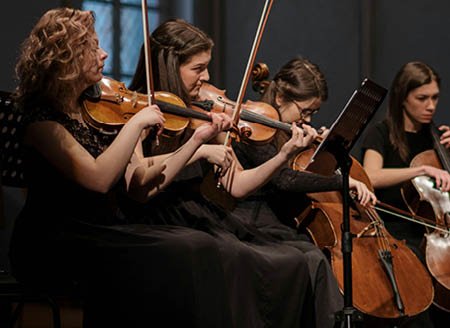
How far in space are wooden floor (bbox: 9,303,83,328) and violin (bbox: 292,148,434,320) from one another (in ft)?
3.40

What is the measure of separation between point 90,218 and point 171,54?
771 millimetres

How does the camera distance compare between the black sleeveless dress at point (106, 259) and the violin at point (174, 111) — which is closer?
the black sleeveless dress at point (106, 259)

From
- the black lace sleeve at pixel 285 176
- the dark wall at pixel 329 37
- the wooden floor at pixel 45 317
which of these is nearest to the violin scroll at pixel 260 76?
the black lace sleeve at pixel 285 176

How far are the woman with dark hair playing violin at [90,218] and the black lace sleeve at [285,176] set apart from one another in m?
0.59

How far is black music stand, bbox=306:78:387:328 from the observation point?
252 cm

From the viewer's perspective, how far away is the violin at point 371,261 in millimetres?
2811

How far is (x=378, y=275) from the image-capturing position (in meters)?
2.86

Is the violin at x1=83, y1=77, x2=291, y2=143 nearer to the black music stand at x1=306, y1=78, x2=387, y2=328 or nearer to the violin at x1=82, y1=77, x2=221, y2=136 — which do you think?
the violin at x1=82, y1=77, x2=221, y2=136

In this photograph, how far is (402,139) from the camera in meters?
3.69

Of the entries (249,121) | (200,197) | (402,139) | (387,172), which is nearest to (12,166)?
(200,197)

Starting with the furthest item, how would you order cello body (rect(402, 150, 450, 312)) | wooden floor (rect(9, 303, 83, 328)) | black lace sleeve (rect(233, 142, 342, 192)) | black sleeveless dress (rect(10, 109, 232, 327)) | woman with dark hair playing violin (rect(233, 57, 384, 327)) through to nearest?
wooden floor (rect(9, 303, 83, 328))
cello body (rect(402, 150, 450, 312))
black lace sleeve (rect(233, 142, 342, 192))
woman with dark hair playing violin (rect(233, 57, 384, 327))
black sleeveless dress (rect(10, 109, 232, 327))

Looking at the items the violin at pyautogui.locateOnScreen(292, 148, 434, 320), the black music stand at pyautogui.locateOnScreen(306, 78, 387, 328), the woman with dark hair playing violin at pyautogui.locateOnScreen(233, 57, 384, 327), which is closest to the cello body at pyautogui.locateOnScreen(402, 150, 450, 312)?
the violin at pyautogui.locateOnScreen(292, 148, 434, 320)

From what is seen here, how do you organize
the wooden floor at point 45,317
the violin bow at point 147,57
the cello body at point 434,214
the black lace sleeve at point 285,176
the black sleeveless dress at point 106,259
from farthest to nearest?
the wooden floor at point 45,317, the cello body at point 434,214, the black lace sleeve at point 285,176, the violin bow at point 147,57, the black sleeveless dress at point 106,259

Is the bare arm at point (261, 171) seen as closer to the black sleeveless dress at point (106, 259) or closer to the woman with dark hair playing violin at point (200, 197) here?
the woman with dark hair playing violin at point (200, 197)
